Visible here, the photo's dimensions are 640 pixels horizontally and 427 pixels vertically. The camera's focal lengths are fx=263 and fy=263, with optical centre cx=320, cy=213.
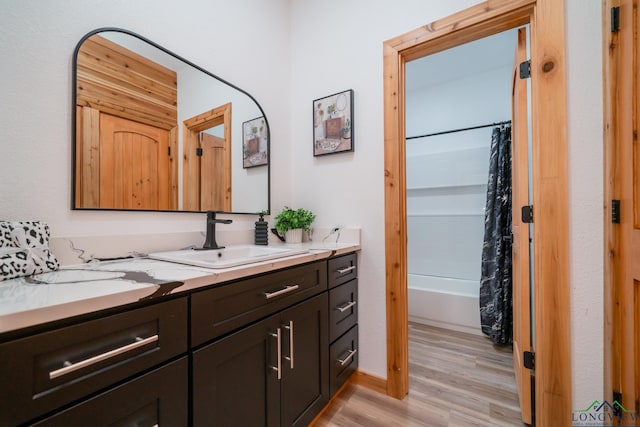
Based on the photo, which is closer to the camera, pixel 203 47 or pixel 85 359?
pixel 85 359

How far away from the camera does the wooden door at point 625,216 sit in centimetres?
84

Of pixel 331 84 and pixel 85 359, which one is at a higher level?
pixel 331 84

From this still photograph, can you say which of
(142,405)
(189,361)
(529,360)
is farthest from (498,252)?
(142,405)

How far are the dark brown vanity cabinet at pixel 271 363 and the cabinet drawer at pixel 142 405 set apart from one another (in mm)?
43

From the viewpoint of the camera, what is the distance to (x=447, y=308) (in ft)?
8.28

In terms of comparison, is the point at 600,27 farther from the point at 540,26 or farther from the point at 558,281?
the point at 558,281

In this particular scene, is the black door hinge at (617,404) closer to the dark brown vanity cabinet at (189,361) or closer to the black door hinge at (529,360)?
the black door hinge at (529,360)

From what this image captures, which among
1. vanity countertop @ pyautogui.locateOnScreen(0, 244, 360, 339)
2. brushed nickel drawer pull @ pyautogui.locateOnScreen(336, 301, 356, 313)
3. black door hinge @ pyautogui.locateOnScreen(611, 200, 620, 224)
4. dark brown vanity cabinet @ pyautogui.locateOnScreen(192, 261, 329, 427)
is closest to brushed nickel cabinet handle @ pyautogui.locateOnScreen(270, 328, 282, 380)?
dark brown vanity cabinet @ pyautogui.locateOnScreen(192, 261, 329, 427)

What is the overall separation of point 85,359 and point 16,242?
0.54 meters

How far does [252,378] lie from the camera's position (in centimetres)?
95

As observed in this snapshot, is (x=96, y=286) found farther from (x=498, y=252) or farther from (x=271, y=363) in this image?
(x=498, y=252)

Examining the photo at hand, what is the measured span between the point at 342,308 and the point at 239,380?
768 millimetres

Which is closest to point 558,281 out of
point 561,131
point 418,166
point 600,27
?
point 561,131

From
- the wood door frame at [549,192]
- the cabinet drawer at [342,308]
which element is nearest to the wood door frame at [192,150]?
the cabinet drawer at [342,308]
